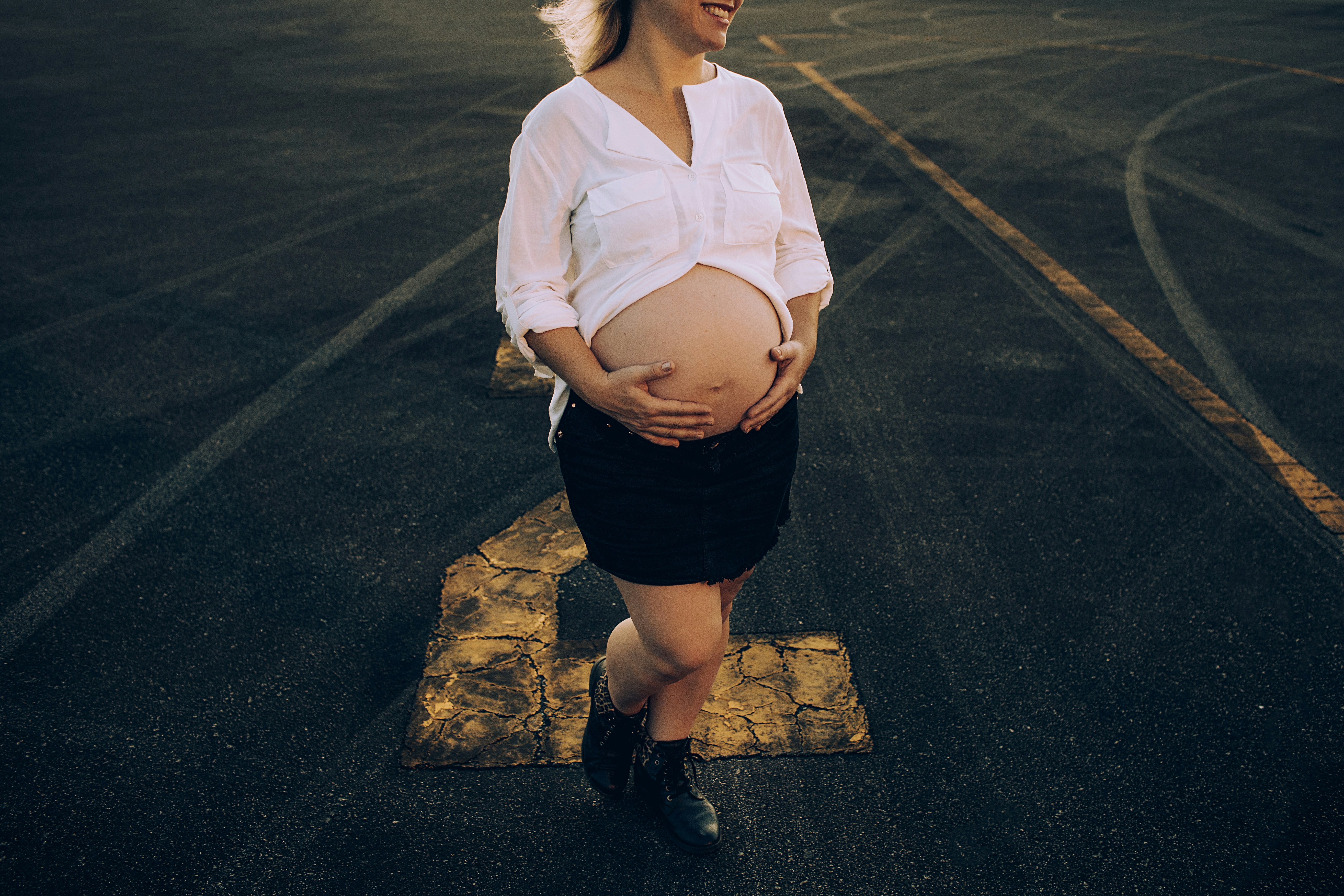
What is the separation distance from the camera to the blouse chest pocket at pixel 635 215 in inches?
64.4

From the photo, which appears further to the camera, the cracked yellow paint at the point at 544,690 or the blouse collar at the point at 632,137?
the cracked yellow paint at the point at 544,690

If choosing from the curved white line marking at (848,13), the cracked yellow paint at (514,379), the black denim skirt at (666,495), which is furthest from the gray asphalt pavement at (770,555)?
the curved white line marking at (848,13)

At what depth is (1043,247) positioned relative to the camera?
564 centimetres

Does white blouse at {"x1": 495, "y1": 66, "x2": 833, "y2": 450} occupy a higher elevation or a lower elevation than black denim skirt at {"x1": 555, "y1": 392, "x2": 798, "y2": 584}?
higher

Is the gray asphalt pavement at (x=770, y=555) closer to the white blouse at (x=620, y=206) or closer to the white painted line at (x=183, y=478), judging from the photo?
the white painted line at (x=183, y=478)

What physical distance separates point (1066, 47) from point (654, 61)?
12249 millimetres

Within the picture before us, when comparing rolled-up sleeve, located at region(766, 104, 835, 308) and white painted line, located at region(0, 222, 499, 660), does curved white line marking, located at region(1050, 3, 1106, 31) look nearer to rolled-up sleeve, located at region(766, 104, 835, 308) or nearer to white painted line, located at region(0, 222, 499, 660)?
white painted line, located at region(0, 222, 499, 660)

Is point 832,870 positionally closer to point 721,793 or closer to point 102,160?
point 721,793

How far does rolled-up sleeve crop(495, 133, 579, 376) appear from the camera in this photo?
1635mm

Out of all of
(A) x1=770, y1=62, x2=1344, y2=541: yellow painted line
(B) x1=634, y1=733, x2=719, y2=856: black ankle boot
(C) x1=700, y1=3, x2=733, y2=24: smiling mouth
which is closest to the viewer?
(C) x1=700, y1=3, x2=733, y2=24: smiling mouth

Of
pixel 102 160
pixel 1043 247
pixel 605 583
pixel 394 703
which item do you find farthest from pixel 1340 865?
pixel 102 160

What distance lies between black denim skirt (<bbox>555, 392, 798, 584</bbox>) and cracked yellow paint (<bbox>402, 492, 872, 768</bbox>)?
825 millimetres

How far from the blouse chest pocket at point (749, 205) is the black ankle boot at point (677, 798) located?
123 centimetres

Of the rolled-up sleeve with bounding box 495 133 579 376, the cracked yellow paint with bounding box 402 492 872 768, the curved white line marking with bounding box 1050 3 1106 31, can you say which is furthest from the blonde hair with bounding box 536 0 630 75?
the curved white line marking with bounding box 1050 3 1106 31
